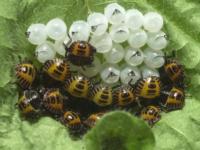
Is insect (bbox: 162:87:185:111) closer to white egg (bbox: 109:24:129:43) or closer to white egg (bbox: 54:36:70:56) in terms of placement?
white egg (bbox: 109:24:129:43)

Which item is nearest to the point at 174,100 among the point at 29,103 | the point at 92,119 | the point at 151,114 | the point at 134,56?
the point at 151,114

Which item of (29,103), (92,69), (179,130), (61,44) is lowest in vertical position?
(179,130)

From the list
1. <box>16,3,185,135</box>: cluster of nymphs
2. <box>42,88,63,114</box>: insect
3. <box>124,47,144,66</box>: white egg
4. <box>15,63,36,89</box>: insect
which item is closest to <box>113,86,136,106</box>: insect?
<box>16,3,185,135</box>: cluster of nymphs

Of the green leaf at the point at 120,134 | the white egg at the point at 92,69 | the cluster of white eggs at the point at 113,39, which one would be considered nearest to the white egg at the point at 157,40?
the cluster of white eggs at the point at 113,39

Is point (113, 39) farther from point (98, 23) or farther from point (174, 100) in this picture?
point (174, 100)

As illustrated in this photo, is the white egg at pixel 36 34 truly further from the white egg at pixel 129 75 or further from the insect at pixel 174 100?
the insect at pixel 174 100
